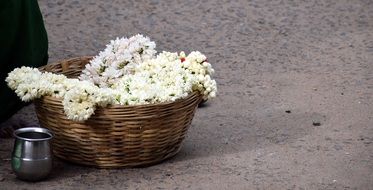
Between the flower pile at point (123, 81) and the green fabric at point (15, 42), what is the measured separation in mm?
346

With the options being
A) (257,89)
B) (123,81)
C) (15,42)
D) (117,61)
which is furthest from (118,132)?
(257,89)

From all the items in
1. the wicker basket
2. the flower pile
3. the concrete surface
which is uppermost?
the flower pile

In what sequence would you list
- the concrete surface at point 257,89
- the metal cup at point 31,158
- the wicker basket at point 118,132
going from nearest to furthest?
the metal cup at point 31,158, the wicker basket at point 118,132, the concrete surface at point 257,89

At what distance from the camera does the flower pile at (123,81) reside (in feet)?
12.9

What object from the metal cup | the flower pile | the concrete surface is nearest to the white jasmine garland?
the flower pile

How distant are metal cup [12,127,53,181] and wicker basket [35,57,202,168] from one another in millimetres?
144

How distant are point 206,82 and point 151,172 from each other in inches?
20.2

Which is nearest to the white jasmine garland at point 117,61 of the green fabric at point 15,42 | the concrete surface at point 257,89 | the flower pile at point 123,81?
the flower pile at point 123,81

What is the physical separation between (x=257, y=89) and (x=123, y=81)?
1.52 m

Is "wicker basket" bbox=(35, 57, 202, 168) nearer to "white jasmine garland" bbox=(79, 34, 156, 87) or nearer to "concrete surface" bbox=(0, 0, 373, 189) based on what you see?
"concrete surface" bbox=(0, 0, 373, 189)

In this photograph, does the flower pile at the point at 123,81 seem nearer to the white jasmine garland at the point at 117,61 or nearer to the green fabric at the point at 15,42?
the white jasmine garland at the point at 117,61

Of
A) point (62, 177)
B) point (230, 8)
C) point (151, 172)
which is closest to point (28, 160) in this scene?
point (62, 177)

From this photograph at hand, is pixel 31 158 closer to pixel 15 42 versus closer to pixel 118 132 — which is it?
pixel 118 132

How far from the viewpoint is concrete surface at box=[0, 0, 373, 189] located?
413 cm
